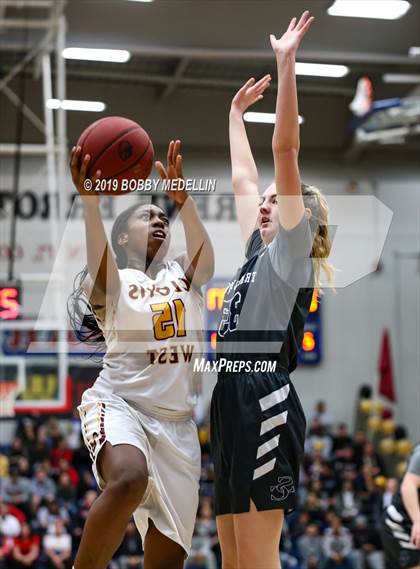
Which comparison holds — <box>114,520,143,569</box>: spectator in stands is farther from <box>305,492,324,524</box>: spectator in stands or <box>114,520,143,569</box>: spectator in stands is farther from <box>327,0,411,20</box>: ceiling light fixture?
<box>327,0,411,20</box>: ceiling light fixture

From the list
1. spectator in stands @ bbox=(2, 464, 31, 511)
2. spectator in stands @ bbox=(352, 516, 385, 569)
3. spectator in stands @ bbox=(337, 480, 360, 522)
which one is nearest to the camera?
spectator in stands @ bbox=(2, 464, 31, 511)

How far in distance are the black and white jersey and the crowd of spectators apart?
6.47 m

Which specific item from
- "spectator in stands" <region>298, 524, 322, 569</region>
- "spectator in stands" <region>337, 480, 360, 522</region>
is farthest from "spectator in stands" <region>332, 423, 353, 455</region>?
"spectator in stands" <region>298, 524, 322, 569</region>

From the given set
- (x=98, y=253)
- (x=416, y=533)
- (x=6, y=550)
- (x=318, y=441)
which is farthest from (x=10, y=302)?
(x=318, y=441)

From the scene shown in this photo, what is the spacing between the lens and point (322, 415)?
519 inches

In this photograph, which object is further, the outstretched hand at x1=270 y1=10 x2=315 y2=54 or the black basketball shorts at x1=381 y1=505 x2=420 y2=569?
the black basketball shorts at x1=381 y1=505 x2=420 y2=569

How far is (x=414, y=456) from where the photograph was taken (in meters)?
4.77

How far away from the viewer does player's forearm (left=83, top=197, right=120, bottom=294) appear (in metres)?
2.98

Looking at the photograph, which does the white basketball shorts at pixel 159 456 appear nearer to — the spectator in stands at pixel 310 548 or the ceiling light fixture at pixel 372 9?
the ceiling light fixture at pixel 372 9

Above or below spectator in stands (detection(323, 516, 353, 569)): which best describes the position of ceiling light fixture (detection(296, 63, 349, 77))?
above

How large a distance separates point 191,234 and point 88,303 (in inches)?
16.3

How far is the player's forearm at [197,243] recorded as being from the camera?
3203mm

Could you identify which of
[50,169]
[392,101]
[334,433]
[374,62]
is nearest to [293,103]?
[374,62]

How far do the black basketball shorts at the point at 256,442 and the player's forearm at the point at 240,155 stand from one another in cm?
79
